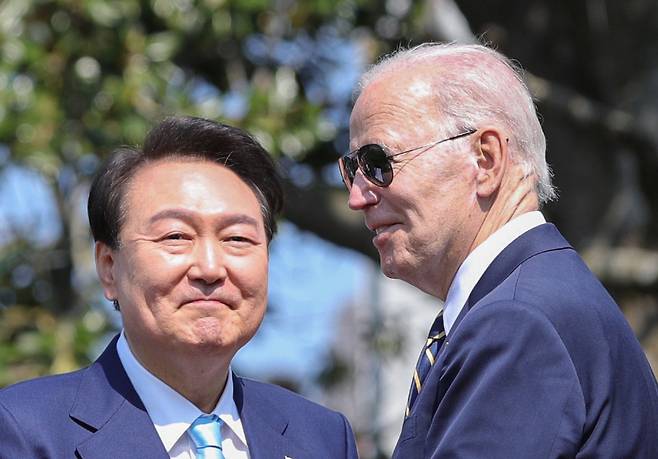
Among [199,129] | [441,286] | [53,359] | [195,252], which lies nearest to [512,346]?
[441,286]

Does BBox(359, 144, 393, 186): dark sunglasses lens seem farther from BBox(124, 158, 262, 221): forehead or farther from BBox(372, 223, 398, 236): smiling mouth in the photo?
BBox(124, 158, 262, 221): forehead

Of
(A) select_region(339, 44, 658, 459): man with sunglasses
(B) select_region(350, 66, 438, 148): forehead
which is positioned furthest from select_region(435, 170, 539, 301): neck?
(B) select_region(350, 66, 438, 148): forehead

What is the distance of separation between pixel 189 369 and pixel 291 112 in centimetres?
387

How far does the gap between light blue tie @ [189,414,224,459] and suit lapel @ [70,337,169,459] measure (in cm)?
10

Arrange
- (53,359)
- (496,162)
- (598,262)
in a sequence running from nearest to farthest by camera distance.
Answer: (496,162)
(53,359)
(598,262)

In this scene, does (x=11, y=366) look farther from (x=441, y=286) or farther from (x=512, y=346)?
(x=512, y=346)

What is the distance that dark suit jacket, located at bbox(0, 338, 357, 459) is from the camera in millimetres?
3047

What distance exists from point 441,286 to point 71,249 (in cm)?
453

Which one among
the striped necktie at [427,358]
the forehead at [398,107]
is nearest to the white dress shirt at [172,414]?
the striped necktie at [427,358]

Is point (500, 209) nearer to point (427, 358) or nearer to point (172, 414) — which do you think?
point (427, 358)

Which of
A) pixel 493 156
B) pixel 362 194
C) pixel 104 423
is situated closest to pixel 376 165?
pixel 362 194

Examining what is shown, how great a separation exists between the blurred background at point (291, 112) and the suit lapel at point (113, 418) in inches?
125

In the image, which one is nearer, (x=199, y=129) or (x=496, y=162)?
(x=496, y=162)

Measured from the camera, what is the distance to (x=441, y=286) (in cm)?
307
